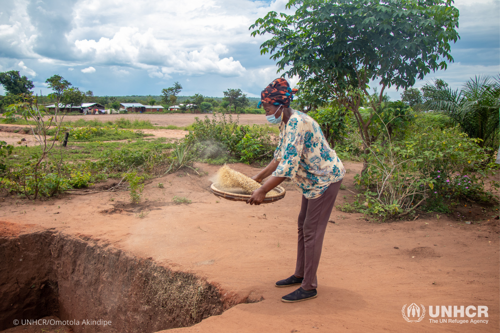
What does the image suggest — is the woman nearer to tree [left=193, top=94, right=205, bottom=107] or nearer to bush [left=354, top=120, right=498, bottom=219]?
bush [left=354, top=120, right=498, bottom=219]

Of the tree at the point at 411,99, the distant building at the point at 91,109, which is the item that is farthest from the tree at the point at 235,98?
the tree at the point at 411,99

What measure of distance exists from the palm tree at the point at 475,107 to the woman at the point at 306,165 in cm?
716

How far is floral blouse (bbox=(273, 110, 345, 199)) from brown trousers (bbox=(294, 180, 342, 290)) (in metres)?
0.06

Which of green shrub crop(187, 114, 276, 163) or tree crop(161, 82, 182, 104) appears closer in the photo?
green shrub crop(187, 114, 276, 163)

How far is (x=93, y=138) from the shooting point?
551 inches

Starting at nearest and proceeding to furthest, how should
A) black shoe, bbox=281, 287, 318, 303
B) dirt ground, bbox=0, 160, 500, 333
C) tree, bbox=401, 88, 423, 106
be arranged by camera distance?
dirt ground, bbox=0, 160, 500, 333 → black shoe, bbox=281, 287, 318, 303 → tree, bbox=401, 88, 423, 106

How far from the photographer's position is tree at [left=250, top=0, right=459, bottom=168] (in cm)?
566

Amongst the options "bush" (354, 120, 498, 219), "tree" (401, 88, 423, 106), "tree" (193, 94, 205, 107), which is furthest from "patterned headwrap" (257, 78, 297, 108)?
"tree" (193, 94, 205, 107)

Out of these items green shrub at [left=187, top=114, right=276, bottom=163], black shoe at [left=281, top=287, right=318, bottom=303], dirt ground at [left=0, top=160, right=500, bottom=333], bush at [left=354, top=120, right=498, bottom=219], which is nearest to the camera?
dirt ground at [left=0, top=160, right=500, bottom=333]

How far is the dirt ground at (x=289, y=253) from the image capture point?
7.93 feet

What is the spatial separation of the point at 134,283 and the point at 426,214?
4753mm

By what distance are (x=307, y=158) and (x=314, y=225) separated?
0.56 meters

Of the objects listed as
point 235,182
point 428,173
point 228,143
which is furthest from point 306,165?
point 228,143

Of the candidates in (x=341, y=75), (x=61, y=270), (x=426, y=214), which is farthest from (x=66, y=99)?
(x=426, y=214)
